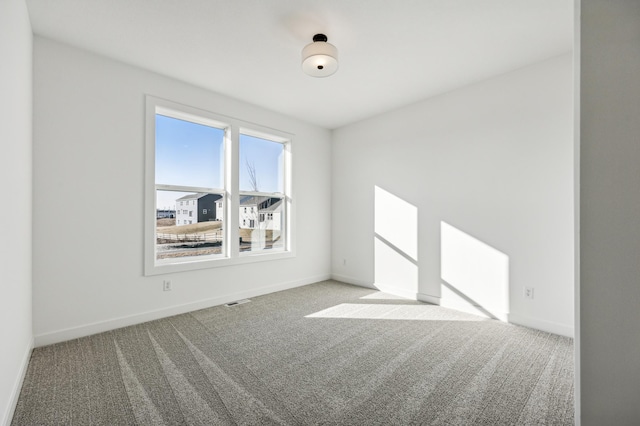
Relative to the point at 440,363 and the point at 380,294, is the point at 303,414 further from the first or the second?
the point at 380,294

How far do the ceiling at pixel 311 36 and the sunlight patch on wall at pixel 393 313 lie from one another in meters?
2.75

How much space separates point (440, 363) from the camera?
224 centimetres

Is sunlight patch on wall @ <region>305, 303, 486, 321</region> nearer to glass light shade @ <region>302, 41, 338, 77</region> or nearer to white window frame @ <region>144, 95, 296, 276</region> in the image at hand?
white window frame @ <region>144, 95, 296, 276</region>

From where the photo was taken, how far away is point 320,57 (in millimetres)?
2502

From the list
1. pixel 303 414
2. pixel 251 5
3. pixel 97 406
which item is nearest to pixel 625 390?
pixel 303 414

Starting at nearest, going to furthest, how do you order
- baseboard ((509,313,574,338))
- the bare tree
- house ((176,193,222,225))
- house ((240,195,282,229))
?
baseboard ((509,313,574,338)) < house ((176,193,222,225)) < house ((240,195,282,229)) < the bare tree

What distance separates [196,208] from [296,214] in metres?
1.56

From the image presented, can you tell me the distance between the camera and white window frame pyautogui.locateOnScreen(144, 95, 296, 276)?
3098 millimetres

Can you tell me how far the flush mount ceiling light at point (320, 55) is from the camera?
2465mm

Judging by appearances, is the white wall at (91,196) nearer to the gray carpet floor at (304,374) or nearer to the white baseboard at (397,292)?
the gray carpet floor at (304,374)

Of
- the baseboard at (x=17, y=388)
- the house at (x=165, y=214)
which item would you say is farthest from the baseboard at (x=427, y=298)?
the baseboard at (x=17, y=388)

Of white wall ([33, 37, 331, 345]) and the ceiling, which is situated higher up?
the ceiling

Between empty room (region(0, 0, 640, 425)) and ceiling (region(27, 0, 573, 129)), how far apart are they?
2 cm

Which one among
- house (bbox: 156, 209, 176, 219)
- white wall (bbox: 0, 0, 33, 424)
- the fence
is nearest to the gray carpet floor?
white wall (bbox: 0, 0, 33, 424)
